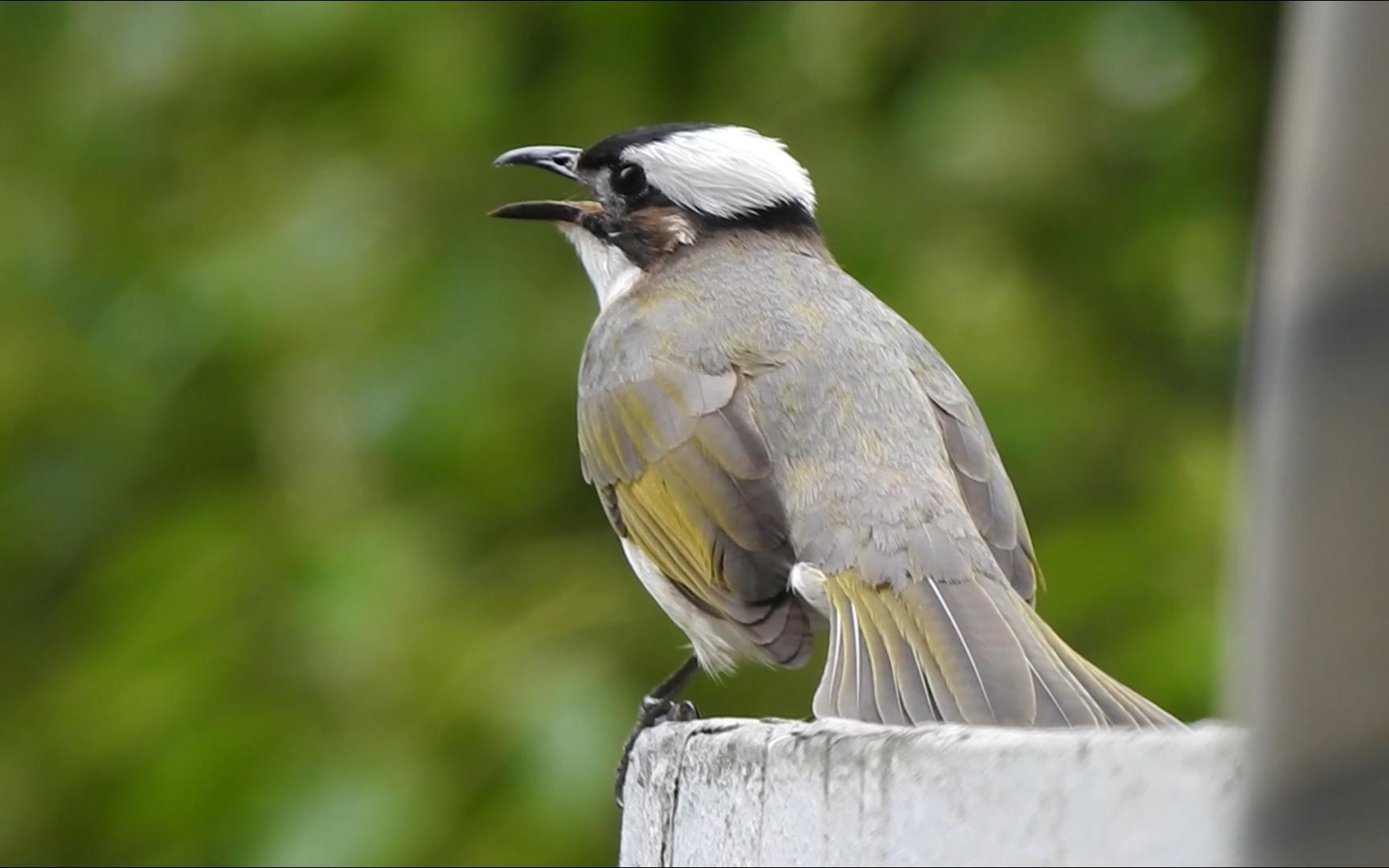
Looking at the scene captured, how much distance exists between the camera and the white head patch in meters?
5.07

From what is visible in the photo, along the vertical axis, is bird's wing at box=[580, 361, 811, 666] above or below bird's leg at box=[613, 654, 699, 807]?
above

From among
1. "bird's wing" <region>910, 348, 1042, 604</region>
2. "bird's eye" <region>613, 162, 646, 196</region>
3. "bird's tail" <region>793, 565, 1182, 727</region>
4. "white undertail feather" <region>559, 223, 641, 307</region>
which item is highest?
"bird's eye" <region>613, 162, 646, 196</region>

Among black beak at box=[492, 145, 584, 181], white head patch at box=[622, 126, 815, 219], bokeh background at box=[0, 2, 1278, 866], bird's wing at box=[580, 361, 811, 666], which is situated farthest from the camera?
black beak at box=[492, 145, 584, 181]

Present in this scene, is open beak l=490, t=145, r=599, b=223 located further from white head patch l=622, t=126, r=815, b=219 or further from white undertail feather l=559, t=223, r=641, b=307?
white head patch l=622, t=126, r=815, b=219

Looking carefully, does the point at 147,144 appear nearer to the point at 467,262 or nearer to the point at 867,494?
the point at 467,262

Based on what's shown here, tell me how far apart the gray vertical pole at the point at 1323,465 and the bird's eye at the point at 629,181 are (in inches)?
151

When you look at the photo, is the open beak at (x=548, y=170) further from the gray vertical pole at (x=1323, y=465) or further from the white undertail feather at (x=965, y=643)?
the gray vertical pole at (x=1323, y=465)

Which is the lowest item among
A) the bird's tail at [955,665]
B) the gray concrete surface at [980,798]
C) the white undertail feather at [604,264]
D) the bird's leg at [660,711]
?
the bird's leg at [660,711]

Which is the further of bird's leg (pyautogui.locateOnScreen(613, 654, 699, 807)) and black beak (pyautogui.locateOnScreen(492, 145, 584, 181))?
black beak (pyautogui.locateOnScreen(492, 145, 584, 181))

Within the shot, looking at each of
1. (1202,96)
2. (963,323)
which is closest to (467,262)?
(963,323)

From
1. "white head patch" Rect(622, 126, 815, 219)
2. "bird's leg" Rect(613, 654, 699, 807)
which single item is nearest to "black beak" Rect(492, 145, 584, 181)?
"white head patch" Rect(622, 126, 815, 219)

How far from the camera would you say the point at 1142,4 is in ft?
19.0

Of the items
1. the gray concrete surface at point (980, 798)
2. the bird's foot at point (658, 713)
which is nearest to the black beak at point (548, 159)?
the bird's foot at point (658, 713)

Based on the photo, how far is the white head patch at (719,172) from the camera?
507 centimetres
